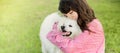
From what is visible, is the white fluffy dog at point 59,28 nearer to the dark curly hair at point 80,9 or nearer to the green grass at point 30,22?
the dark curly hair at point 80,9

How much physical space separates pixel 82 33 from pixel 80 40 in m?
0.02

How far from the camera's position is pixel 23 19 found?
4.87 feet

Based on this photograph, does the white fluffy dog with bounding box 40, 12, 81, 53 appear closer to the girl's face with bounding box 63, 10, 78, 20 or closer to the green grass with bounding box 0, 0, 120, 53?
the girl's face with bounding box 63, 10, 78, 20

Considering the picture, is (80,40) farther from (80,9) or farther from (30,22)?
(30,22)

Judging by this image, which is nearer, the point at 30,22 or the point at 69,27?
the point at 69,27

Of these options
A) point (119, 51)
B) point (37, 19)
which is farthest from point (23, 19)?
point (119, 51)

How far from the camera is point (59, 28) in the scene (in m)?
1.08

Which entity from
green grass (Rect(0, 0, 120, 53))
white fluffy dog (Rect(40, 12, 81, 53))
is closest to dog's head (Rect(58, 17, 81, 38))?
white fluffy dog (Rect(40, 12, 81, 53))

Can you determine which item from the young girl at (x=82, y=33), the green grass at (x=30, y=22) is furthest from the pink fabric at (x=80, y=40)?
the green grass at (x=30, y=22)

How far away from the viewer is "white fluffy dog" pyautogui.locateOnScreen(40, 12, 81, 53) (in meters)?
1.07

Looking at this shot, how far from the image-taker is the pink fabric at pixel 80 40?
3.54ft

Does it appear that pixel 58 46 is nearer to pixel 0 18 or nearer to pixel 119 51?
pixel 119 51

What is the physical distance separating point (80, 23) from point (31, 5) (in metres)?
0.49

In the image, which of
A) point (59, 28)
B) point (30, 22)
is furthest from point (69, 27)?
point (30, 22)
